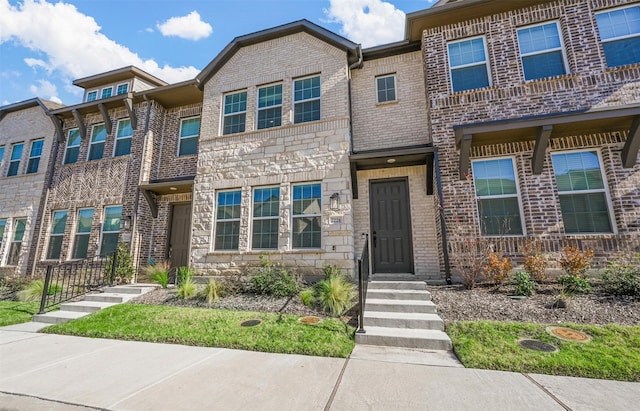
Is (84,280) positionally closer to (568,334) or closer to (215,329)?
(215,329)

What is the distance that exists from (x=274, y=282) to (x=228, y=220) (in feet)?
9.11

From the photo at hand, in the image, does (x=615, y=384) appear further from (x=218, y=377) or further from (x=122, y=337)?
(x=122, y=337)

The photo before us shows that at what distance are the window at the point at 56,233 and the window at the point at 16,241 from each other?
150cm

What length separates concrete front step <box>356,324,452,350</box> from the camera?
4.17 m

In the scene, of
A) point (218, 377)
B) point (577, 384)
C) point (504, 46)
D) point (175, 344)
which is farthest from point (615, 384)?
point (504, 46)

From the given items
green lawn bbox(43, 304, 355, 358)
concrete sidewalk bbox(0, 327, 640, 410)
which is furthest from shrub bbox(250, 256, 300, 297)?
concrete sidewalk bbox(0, 327, 640, 410)

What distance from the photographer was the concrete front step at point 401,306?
5125mm

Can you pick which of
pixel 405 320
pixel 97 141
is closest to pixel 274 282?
pixel 405 320

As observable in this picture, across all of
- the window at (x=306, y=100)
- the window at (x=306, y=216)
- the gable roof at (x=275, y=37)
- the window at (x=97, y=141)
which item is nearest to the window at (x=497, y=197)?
the window at (x=306, y=216)

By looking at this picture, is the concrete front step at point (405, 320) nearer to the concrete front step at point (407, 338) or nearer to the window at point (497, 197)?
the concrete front step at point (407, 338)

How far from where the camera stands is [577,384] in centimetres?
304

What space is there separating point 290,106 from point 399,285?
239 inches

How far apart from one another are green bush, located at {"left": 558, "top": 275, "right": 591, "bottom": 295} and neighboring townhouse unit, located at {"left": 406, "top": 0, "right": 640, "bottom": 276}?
1.05 m

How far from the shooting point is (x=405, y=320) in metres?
4.79
